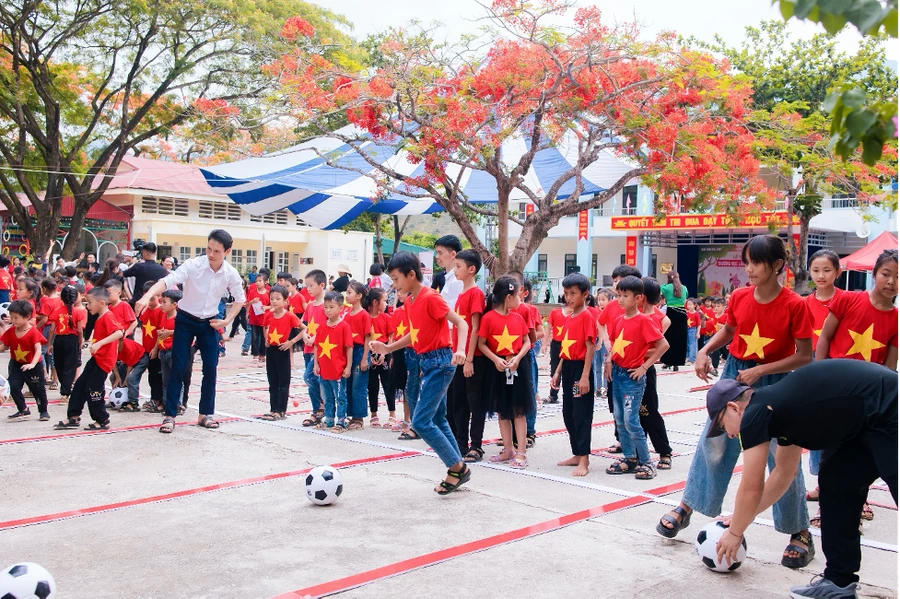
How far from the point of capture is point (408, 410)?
8.09 m

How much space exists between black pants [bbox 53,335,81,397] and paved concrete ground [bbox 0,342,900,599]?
1648 millimetres

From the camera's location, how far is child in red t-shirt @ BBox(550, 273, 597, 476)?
6520 millimetres

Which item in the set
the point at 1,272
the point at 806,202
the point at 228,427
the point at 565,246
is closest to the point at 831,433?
the point at 228,427

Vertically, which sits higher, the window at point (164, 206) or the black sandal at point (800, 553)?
the window at point (164, 206)

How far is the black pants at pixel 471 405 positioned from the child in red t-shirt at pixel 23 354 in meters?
4.05

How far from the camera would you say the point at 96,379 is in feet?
25.2

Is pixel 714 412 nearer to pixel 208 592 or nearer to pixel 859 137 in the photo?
pixel 859 137

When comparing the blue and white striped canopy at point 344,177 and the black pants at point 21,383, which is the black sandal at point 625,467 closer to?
the black pants at point 21,383

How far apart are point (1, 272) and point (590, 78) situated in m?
9.23

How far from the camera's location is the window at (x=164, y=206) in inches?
1219

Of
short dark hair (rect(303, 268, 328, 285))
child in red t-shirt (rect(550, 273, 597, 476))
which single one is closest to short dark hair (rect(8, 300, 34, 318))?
short dark hair (rect(303, 268, 328, 285))

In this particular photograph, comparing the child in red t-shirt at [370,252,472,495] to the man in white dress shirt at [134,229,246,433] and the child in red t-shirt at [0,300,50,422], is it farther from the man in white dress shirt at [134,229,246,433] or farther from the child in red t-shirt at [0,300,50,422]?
the child in red t-shirt at [0,300,50,422]

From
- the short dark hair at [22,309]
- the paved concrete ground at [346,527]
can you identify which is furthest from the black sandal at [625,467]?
the short dark hair at [22,309]

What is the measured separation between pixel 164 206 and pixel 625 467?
2821cm
